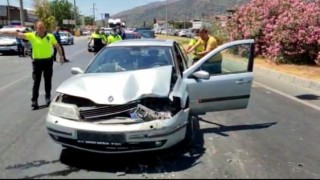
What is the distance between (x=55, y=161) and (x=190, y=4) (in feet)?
565

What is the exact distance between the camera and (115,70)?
7.00 meters

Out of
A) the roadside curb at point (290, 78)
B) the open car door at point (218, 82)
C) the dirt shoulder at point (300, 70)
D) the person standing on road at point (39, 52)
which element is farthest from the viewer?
the dirt shoulder at point (300, 70)

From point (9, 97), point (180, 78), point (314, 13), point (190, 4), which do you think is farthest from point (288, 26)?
point (190, 4)

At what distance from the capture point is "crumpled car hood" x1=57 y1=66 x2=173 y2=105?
5.46 meters

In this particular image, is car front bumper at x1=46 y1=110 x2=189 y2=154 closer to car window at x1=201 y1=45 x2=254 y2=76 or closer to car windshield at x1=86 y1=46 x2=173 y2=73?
car windshield at x1=86 y1=46 x2=173 y2=73

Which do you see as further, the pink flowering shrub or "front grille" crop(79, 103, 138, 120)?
the pink flowering shrub

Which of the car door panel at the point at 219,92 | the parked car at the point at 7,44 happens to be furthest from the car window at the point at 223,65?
the parked car at the point at 7,44

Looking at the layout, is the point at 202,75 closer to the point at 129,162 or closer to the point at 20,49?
the point at 129,162

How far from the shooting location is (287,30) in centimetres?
1953

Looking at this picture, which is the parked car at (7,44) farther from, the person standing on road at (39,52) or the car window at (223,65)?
the car window at (223,65)

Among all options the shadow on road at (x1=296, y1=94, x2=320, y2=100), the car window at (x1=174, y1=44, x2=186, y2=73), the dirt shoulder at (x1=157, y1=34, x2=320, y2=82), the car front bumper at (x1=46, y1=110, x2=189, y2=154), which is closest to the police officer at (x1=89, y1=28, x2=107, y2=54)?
the dirt shoulder at (x1=157, y1=34, x2=320, y2=82)

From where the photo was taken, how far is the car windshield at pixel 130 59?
7.09 m

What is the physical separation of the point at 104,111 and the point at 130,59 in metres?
2.05

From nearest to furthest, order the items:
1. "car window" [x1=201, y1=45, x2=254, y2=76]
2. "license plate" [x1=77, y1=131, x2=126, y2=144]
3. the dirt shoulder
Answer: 1. "license plate" [x1=77, y1=131, x2=126, y2=144]
2. "car window" [x1=201, y1=45, x2=254, y2=76]
3. the dirt shoulder
